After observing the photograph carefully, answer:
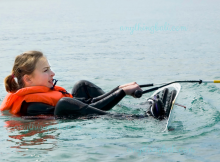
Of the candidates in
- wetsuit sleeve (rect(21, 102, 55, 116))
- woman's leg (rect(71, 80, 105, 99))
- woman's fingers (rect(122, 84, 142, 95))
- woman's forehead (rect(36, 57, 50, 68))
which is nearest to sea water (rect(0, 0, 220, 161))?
wetsuit sleeve (rect(21, 102, 55, 116))

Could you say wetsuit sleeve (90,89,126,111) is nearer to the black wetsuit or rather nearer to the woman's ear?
the black wetsuit

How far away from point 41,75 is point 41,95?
0.28m

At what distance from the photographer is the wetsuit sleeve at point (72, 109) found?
15.6 feet

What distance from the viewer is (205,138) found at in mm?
4387

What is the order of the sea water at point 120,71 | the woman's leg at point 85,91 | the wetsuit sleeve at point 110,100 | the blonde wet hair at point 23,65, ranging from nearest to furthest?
the sea water at point 120,71, the wetsuit sleeve at point 110,100, the blonde wet hair at point 23,65, the woman's leg at point 85,91

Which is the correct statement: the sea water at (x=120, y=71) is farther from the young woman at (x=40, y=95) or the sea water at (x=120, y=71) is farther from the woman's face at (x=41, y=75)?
the woman's face at (x=41, y=75)

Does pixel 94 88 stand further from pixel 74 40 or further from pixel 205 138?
pixel 74 40

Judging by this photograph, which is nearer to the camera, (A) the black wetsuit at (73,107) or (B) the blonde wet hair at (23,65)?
(A) the black wetsuit at (73,107)

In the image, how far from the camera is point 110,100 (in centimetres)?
489


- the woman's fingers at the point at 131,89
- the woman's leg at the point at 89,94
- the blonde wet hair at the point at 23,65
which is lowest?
the woman's leg at the point at 89,94

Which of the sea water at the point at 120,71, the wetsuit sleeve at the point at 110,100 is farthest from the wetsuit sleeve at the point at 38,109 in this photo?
the wetsuit sleeve at the point at 110,100

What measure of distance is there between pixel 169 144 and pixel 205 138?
46cm

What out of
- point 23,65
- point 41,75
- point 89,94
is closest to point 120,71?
point 89,94

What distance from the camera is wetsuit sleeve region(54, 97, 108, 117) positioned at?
4.75m
